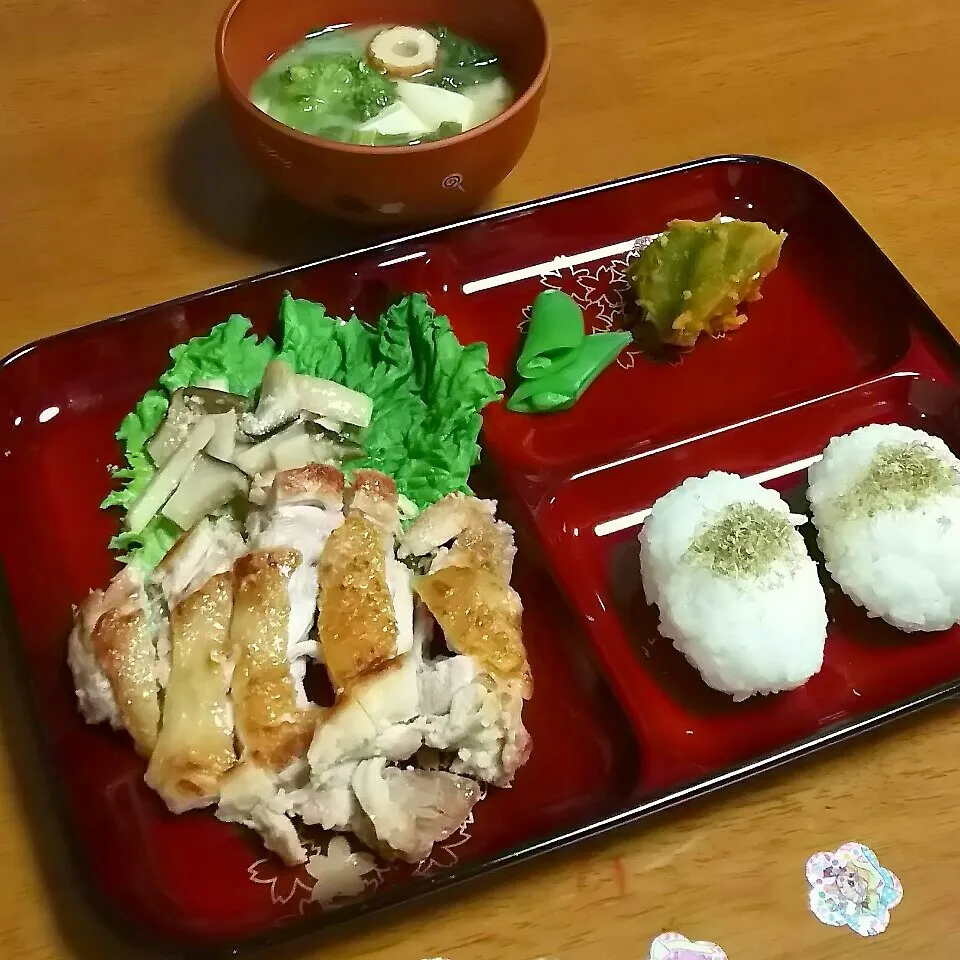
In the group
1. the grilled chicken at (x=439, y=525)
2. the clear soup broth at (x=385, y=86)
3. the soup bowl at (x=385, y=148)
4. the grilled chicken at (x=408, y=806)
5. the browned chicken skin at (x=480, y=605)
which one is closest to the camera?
the grilled chicken at (x=408, y=806)

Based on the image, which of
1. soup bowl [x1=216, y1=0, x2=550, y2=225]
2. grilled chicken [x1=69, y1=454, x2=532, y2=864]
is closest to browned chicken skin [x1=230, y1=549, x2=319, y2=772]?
grilled chicken [x1=69, y1=454, x2=532, y2=864]

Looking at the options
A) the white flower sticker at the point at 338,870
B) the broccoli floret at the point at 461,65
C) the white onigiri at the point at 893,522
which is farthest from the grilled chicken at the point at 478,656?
the broccoli floret at the point at 461,65

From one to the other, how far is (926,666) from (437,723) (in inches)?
24.4

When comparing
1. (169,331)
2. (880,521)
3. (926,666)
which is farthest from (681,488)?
(169,331)

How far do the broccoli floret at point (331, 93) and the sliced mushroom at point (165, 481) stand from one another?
1.75ft

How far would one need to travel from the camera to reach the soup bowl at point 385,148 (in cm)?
135

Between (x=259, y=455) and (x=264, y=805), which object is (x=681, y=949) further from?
(x=259, y=455)

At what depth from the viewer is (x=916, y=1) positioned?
6.84ft

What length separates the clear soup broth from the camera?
1.52m

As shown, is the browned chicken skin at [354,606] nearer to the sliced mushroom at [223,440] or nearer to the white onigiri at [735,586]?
the sliced mushroom at [223,440]

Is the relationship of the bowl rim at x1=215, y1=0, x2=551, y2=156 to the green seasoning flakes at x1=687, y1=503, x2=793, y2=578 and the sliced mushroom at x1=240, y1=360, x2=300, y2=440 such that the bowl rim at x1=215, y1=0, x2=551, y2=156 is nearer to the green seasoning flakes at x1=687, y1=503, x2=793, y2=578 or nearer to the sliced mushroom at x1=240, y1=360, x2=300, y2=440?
the sliced mushroom at x1=240, y1=360, x2=300, y2=440

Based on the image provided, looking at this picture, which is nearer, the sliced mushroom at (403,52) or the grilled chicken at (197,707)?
the grilled chicken at (197,707)

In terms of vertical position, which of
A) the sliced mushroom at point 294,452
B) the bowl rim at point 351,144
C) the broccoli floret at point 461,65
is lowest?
the sliced mushroom at point 294,452

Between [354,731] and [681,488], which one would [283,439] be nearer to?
[354,731]
